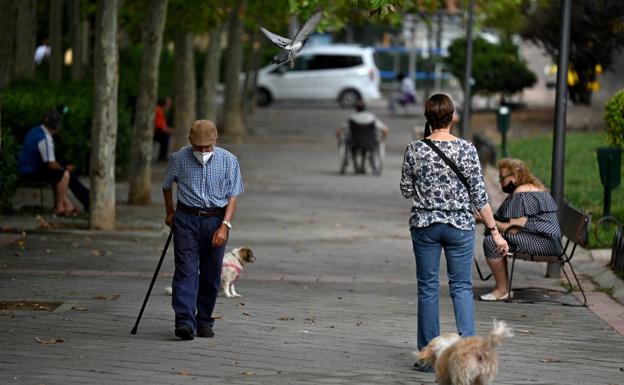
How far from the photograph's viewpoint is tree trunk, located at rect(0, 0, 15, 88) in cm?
2452

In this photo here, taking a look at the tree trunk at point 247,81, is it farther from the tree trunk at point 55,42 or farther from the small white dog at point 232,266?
the small white dog at point 232,266

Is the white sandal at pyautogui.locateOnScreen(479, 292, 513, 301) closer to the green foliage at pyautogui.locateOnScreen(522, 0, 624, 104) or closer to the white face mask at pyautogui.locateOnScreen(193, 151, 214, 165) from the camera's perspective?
the white face mask at pyautogui.locateOnScreen(193, 151, 214, 165)

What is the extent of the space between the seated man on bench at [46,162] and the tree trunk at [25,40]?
9207mm

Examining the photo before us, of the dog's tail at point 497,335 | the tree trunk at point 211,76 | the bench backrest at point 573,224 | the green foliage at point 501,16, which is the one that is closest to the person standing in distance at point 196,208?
the dog's tail at point 497,335

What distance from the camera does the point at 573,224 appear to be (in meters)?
13.0

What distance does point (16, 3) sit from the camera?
25688mm

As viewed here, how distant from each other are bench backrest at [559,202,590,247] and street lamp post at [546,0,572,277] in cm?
18

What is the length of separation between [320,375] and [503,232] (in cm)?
413

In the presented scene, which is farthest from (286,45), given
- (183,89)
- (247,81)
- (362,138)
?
(247,81)

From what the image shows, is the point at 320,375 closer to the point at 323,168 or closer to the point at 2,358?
the point at 2,358

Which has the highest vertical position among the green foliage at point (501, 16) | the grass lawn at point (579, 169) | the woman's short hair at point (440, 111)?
the green foliage at point (501, 16)

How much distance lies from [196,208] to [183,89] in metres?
19.9

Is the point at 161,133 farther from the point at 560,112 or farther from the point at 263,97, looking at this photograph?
the point at 263,97

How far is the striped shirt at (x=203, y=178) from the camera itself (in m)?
9.63
